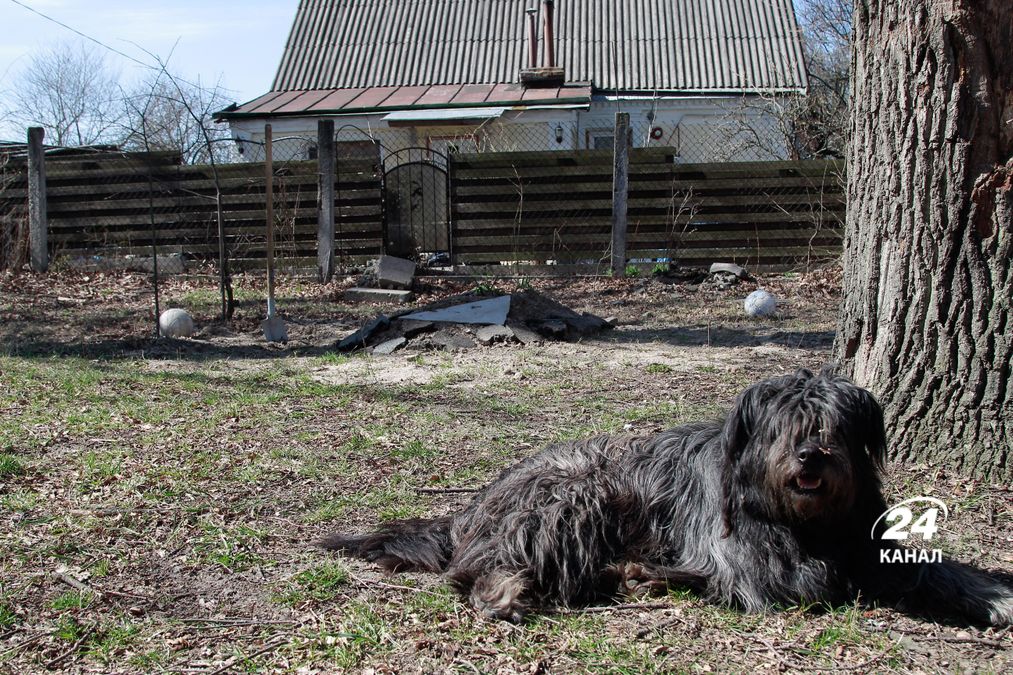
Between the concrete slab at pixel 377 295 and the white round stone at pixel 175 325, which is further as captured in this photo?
the concrete slab at pixel 377 295

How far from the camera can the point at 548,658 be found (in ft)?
10.5

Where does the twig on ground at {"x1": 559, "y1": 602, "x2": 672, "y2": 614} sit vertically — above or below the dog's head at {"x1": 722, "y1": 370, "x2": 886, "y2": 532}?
below

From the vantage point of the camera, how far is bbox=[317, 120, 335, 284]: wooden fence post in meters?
14.1

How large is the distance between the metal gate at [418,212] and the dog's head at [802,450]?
11660 millimetres

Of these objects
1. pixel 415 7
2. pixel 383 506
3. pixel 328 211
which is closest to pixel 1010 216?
pixel 383 506

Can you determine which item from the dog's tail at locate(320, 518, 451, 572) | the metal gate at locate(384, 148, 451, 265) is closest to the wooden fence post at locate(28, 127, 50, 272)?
the metal gate at locate(384, 148, 451, 265)

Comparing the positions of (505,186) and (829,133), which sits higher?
(829,133)

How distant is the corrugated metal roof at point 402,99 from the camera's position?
65.3ft

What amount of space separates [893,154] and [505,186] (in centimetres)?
1001

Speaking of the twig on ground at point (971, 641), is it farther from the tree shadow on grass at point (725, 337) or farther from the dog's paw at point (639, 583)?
the tree shadow on grass at point (725, 337)

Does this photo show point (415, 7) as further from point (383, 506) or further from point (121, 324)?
point (383, 506)

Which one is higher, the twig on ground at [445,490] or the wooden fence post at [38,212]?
the wooden fence post at [38,212]

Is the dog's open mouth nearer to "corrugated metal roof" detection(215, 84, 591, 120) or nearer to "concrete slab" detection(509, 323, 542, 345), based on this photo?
"concrete slab" detection(509, 323, 542, 345)

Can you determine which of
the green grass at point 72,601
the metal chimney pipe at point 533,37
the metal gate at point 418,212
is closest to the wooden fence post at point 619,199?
the metal gate at point 418,212
